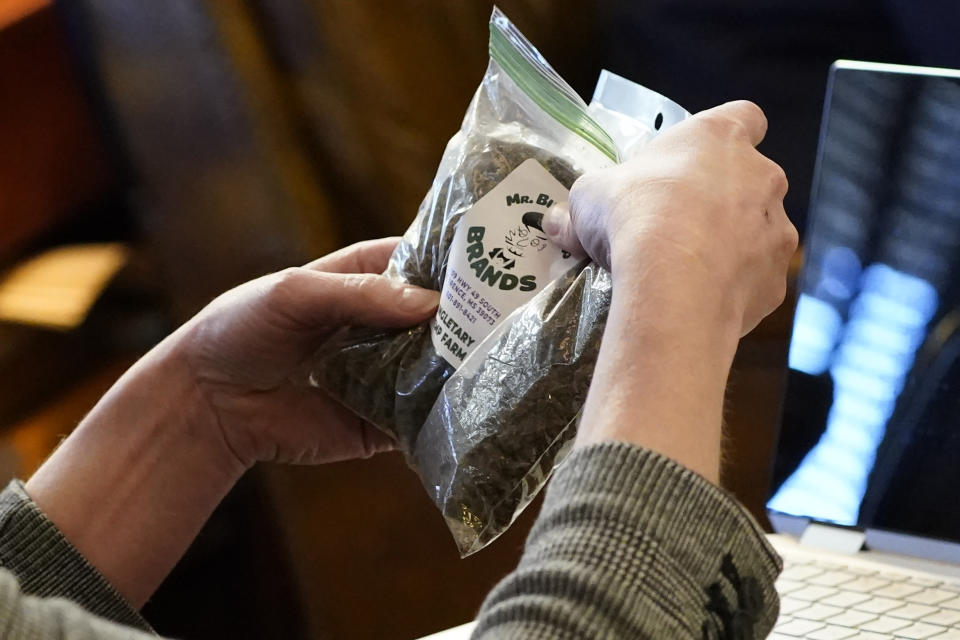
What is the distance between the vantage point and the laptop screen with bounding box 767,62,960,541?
0.68m

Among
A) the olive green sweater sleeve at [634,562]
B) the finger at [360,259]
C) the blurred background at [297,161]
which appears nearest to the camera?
the olive green sweater sleeve at [634,562]

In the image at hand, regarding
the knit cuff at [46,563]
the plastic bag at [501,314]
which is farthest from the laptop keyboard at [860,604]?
the knit cuff at [46,563]

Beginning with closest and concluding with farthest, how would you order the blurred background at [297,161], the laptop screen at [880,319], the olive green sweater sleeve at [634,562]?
the olive green sweater sleeve at [634,562], the laptop screen at [880,319], the blurred background at [297,161]

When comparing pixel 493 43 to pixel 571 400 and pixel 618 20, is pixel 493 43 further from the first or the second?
pixel 618 20

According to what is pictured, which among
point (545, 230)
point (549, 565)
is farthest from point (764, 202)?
Answer: point (549, 565)

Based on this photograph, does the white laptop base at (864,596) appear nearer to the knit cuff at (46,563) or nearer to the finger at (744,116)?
the finger at (744,116)

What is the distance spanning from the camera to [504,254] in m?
0.63

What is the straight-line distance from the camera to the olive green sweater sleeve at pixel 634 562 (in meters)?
0.42

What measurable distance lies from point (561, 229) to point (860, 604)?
36 cm

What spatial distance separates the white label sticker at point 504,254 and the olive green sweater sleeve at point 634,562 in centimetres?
17

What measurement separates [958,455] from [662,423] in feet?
1.30

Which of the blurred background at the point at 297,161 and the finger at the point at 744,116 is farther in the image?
the blurred background at the point at 297,161

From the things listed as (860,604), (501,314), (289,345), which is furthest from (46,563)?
(860,604)

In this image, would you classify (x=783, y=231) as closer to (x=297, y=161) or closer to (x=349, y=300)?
(x=349, y=300)
